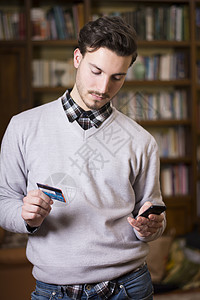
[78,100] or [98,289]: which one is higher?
[78,100]

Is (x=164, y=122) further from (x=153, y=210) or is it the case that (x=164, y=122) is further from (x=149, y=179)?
(x=153, y=210)

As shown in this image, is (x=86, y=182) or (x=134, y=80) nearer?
(x=86, y=182)

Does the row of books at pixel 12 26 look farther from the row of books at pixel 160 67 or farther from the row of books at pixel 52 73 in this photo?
the row of books at pixel 160 67

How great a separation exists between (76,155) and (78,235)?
9.1 inches

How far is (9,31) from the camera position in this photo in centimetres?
355

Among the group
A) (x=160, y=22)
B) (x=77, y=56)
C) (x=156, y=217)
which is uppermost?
(x=160, y=22)

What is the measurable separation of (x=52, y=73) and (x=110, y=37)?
259 cm

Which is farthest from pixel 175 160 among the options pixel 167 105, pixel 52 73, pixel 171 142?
pixel 52 73

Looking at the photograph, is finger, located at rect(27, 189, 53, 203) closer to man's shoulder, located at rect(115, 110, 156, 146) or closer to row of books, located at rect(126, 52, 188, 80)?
man's shoulder, located at rect(115, 110, 156, 146)

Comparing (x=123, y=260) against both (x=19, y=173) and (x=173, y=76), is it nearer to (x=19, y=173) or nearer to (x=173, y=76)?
(x=19, y=173)

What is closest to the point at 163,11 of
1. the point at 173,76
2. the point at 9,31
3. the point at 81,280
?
the point at 173,76

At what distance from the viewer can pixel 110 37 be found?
113cm

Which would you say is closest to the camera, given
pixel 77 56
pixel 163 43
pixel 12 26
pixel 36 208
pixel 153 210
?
pixel 36 208

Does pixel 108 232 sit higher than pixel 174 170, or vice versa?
pixel 108 232
